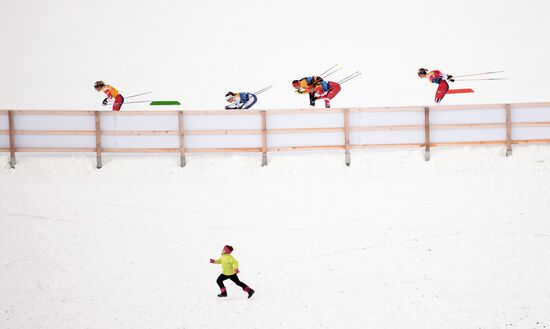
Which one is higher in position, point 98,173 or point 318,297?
point 98,173

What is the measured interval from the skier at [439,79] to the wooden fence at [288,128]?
1.37m

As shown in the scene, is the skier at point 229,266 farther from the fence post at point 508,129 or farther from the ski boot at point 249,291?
the fence post at point 508,129

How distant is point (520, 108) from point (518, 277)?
28.2 feet

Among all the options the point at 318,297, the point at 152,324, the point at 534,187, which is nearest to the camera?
the point at 152,324

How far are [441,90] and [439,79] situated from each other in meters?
0.42

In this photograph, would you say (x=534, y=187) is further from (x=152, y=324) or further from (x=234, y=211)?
(x=152, y=324)

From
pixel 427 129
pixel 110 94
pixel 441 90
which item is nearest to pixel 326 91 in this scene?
pixel 427 129

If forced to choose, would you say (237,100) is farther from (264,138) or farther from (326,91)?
(326,91)

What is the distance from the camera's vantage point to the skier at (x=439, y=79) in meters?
21.0

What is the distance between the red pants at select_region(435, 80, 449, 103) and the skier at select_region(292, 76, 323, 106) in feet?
12.5

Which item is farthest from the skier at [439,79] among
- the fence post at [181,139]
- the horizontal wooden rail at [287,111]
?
the fence post at [181,139]

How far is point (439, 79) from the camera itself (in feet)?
69.9

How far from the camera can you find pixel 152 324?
1150 cm

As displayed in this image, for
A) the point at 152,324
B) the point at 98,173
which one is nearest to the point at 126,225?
the point at 98,173
